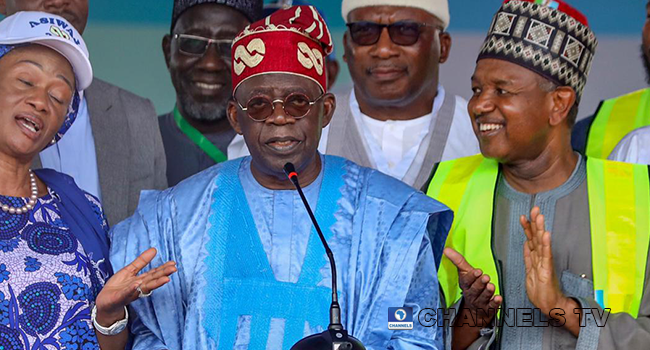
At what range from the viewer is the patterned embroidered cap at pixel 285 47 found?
13.4 ft

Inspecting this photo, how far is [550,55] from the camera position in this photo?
14.3 feet

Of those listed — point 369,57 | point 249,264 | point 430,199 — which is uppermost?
point 369,57

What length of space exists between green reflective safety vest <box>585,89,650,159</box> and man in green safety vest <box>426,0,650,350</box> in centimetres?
82

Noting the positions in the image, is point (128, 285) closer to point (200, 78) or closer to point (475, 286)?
point (475, 286)

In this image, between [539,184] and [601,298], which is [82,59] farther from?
[601,298]

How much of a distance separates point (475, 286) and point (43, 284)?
159 cm

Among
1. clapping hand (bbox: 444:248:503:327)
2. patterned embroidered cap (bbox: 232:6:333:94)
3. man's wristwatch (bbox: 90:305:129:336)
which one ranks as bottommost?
man's wristwatch (bbox: 90:305:129:336)

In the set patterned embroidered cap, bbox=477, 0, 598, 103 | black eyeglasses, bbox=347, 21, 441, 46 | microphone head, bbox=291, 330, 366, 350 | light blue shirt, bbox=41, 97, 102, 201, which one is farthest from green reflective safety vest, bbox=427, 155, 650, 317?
light blue shirt, bbox=41, 97, 102, 201

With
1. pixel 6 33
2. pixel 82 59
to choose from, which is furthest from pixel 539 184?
pixel 6 33

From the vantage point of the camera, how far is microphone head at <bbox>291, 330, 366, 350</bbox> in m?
3.10

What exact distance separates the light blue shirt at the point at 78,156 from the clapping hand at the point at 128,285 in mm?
1310

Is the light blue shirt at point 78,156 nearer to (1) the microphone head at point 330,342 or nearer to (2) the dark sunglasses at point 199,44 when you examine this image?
(2) the dark sunglasses at point 199,44

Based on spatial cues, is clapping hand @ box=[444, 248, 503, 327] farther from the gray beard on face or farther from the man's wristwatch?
the gray beard on face

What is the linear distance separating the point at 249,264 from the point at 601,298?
1.37 meters
